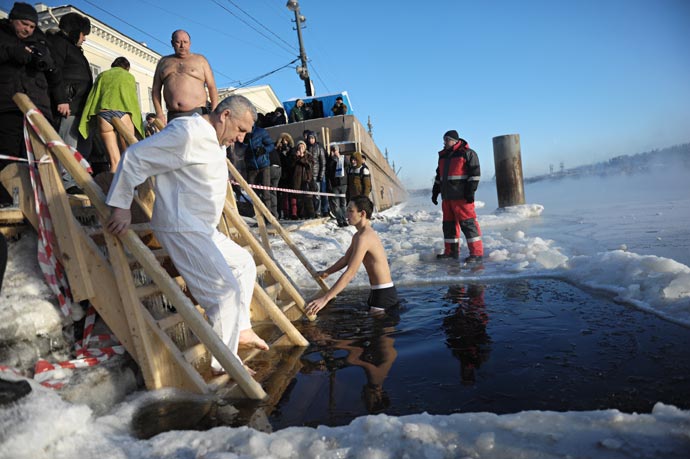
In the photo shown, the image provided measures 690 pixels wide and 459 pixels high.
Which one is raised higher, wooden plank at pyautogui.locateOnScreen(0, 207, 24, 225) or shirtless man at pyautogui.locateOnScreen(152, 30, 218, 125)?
shirtless man at pyautogui.locateOnScreen(152, 30, 218, 125)

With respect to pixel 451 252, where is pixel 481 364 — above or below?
below

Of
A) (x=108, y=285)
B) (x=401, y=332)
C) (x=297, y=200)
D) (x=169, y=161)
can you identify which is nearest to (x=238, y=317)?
(x=108, y=285)

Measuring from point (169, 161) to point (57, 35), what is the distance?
350 cm

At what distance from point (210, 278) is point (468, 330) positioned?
2052 millimetres

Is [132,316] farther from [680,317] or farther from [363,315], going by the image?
[680,317]

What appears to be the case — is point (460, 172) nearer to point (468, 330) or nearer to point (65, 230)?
point (468, 330)

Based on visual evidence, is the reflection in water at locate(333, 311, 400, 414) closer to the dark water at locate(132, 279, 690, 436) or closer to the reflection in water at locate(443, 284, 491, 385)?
the dark water at locate(132, 279, 690, 436)

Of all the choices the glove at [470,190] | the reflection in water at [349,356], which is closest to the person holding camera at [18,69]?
the reflection in water at [349,356]

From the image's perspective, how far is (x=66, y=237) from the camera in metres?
2.67

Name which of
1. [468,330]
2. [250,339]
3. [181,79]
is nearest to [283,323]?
[250,339]

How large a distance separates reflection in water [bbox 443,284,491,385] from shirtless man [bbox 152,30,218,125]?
128 inches

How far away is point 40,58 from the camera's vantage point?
381 centimetres

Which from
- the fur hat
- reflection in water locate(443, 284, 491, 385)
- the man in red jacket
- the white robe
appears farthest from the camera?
the man in red jacket

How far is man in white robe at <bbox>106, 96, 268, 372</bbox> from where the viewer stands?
2498 millimetres
